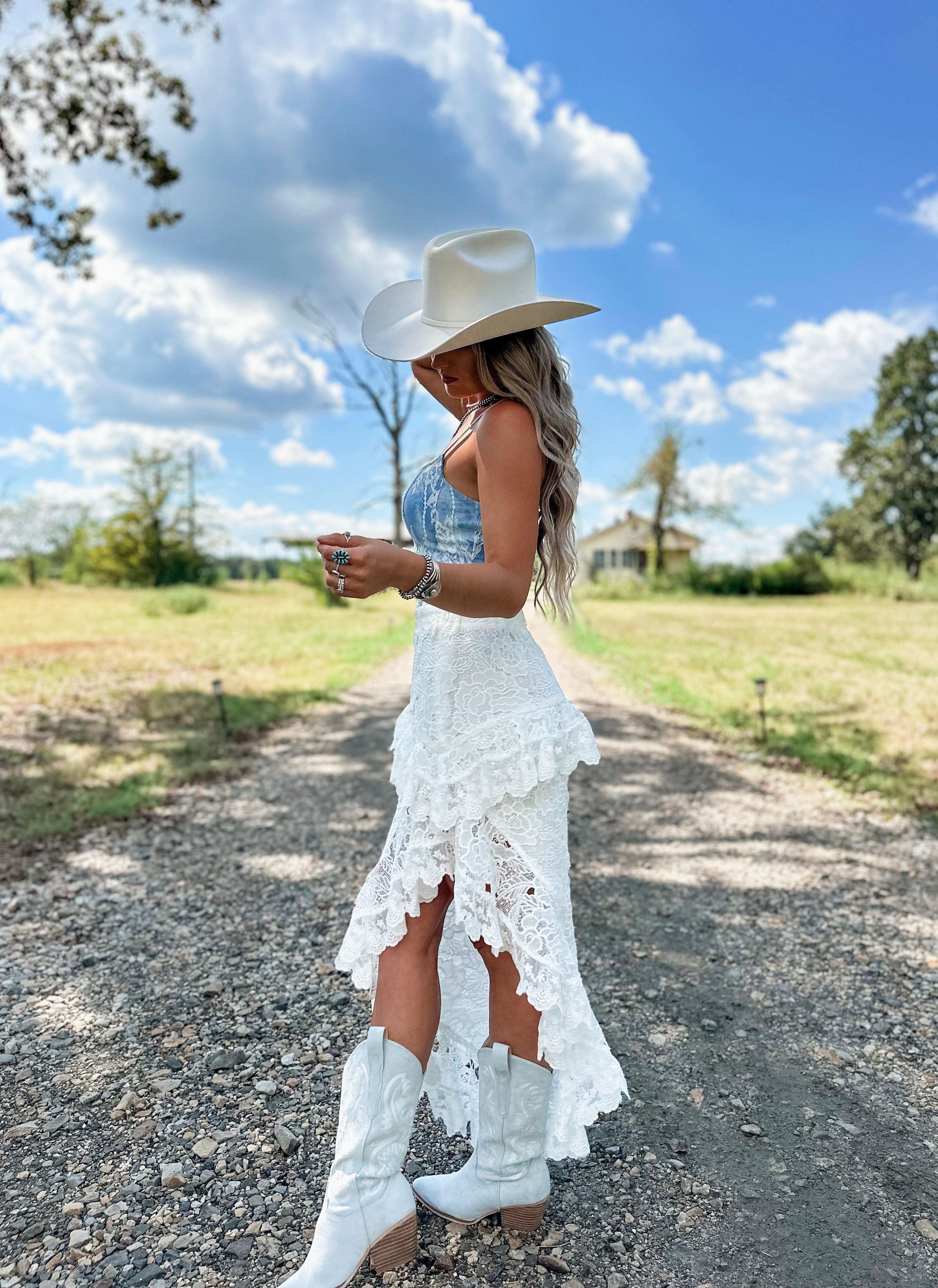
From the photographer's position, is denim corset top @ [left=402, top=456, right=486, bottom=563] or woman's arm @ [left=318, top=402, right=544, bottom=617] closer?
woman's arm @ [left=318, top=402, right=544, bottom=617]

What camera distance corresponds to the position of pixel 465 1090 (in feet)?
6.58

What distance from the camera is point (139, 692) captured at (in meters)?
9.98

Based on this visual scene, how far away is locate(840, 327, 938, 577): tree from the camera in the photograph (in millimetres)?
43062

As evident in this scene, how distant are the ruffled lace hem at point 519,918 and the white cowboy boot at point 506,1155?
57 mm

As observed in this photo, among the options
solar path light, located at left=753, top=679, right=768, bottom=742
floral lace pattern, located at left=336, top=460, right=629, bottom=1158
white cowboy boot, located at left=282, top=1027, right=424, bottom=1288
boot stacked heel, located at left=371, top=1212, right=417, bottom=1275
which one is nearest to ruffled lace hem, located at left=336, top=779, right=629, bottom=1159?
floral lace pattern, located at left=336, top=460, right=629, bottom=1158

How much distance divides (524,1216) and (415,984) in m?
0.59

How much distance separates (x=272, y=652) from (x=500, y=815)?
41.9ft

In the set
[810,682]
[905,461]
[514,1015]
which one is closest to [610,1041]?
[514,1015]

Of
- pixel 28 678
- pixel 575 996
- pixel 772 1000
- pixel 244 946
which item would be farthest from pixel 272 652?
pixel 575 996

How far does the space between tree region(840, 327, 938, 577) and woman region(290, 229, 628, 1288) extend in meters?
46.4

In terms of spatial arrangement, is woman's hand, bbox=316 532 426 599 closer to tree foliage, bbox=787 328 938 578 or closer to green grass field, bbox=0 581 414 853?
green grass field, bbox=0 581 414 853

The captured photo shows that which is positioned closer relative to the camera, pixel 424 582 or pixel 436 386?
pixel 424 582

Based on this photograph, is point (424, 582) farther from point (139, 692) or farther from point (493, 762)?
point (139, 692)

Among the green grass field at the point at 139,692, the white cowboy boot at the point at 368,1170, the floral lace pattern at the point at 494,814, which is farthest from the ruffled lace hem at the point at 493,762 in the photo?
the green grass field at the point at 139,692
